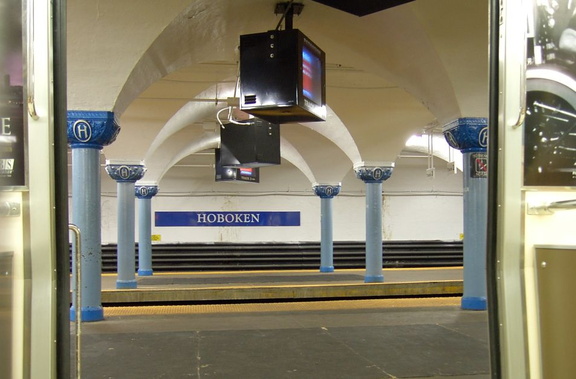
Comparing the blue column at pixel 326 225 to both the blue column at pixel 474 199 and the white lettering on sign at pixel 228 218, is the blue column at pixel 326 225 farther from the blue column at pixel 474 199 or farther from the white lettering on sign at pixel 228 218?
the blue column at pixel 474 199

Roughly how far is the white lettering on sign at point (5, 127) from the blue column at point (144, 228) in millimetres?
12197

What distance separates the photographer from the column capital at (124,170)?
1073cm

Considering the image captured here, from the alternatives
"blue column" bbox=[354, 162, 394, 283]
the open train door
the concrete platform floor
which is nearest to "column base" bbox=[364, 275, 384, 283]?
"blue column" bbox=[354, 162, 394, 283]

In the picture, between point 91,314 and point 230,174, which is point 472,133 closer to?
point 91,314

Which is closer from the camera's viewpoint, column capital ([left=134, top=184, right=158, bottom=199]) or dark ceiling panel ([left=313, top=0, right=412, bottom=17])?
dark ceiling panel ([left=313, top=0, right=412, bottom=17])

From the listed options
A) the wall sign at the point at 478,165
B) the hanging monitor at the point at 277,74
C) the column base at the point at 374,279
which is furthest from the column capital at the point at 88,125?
the column base at the point at 374,279

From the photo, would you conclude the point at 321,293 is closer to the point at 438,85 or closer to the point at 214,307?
the point at 214,307

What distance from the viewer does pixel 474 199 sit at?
290 inches

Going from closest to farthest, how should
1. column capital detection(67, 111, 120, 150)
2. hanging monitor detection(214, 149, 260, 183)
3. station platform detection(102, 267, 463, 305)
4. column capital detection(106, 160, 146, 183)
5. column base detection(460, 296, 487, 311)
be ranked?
column capital detection(67, 111, 120, 150) < column base detection(460, 296, 487, 311) < station platform detection(102, 267, 463, 305) < column capital detection(106, 160, 146, 183) < hanging monitor detection(214, 149, 260, 183)

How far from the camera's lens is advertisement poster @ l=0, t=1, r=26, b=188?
6.26ft

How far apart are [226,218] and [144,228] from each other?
5934mm

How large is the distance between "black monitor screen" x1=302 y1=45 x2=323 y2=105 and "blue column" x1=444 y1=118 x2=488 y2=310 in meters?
2.19

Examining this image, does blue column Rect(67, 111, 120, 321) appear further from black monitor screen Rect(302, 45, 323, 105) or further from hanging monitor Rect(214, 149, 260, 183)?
hanging monitor Rect(214, 149, 260, 183)

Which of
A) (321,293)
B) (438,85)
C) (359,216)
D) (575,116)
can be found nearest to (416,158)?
(359,216)
